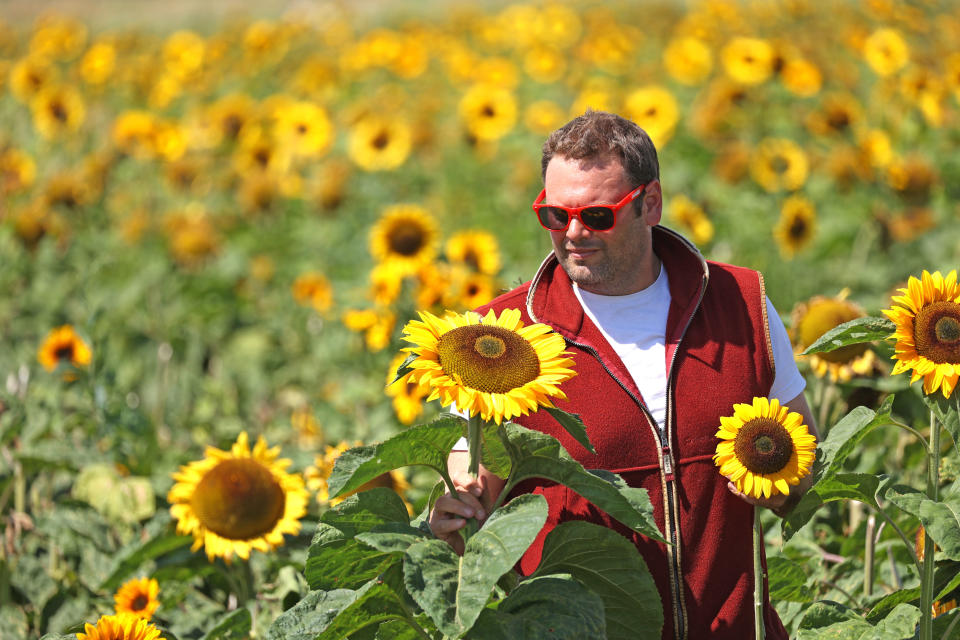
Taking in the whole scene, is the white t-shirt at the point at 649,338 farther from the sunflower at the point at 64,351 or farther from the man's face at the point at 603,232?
the sunflower at the point at 64,351

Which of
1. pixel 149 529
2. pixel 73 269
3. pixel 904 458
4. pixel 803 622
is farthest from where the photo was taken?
pixel 73 269

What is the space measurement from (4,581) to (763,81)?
6.15 metres

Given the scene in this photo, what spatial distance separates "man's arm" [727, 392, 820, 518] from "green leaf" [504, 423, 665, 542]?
1.29 feet

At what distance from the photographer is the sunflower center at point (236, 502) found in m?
3.36

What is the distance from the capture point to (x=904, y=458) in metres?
3.93

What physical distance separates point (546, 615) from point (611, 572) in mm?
237

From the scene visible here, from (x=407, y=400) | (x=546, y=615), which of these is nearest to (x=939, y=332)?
(x=546, y=615)

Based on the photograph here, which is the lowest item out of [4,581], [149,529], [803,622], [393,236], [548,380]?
[4,581]

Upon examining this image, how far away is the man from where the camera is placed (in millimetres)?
2605

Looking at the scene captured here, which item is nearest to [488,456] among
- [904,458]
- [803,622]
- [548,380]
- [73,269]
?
[548,380]

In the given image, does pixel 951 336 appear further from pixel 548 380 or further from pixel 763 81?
pixel 763 81

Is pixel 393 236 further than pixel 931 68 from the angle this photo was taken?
No

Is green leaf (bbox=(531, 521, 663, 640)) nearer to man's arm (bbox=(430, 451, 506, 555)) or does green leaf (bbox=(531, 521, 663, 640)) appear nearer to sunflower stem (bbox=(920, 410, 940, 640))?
man's arm (bbox=(430, 451, 506, 555))

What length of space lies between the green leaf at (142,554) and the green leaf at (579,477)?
165 cm
